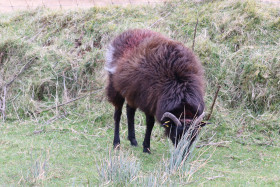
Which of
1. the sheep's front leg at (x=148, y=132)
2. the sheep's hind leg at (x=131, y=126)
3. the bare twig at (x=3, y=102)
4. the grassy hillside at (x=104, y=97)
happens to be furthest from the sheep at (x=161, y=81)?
the bare twig at (x=3, y=102)

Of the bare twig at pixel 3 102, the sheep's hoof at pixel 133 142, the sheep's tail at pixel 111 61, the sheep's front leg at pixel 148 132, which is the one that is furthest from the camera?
the bare twig at pixel 3 102

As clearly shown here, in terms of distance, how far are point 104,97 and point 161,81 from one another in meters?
3.09

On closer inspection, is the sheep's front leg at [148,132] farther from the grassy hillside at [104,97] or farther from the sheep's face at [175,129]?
the sheep's face at [175,129]

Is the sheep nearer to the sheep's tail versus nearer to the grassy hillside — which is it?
the sheep's tail

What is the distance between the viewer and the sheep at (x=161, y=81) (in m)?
5.46

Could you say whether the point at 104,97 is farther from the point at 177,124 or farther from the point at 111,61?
the point at 177,124

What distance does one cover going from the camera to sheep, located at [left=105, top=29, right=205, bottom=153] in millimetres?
5457

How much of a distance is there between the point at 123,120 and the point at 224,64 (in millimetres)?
2665

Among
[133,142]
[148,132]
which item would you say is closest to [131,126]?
[133,142]

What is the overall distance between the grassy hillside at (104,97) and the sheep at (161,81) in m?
0.58

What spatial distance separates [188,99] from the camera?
17.9ft

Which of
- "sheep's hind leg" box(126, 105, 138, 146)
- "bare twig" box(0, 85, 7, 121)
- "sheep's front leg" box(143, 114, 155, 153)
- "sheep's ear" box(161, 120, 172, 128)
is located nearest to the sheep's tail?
"sheep's hind leg" box(126, 105, 138, 146)

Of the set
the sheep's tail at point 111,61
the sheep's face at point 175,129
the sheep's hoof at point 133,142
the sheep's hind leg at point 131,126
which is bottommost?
the sheep's hoof at point 133,142

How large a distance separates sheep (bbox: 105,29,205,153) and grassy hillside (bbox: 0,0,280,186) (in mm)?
584
